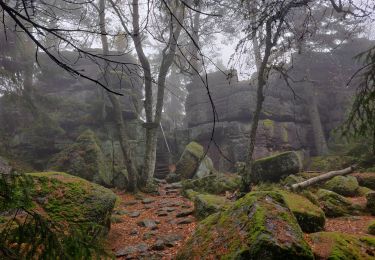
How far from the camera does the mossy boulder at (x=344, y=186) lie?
10038mm

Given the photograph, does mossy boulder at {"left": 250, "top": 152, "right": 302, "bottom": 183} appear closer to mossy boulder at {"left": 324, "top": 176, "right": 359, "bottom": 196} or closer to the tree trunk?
mossy boulder at {"left": 324, "top": 176, "right": 359, "bottom": 196}

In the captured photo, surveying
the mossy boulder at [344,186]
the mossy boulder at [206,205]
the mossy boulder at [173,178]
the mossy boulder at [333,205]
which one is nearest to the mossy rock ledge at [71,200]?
the mossy boulder at [206,205]

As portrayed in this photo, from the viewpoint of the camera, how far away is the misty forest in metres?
3.37

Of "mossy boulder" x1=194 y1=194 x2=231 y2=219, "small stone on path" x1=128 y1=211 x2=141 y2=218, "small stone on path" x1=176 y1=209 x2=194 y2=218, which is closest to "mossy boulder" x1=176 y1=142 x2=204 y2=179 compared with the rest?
"small stone on path" x1=128 y1=211 x2=141 y2=218

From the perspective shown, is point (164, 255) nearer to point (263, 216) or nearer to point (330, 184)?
point (263, 216)

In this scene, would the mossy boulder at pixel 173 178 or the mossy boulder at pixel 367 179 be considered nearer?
the mossy boulder at pixel 367 179

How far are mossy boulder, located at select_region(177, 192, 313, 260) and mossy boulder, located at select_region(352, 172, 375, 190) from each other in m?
7.84

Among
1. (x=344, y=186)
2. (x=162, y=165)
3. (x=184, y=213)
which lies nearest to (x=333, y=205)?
(x=344, y=186)

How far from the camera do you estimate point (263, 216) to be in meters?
4.36

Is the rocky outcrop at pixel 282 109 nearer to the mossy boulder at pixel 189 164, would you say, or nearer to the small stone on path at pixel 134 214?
the mossy boulder at pixel 189 164

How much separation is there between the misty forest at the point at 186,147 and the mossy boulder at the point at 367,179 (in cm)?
5

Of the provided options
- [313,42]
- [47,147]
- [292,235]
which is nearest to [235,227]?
[292,235]

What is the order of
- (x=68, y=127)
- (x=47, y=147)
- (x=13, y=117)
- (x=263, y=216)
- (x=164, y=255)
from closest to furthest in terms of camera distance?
(x=263, y=216), (x=164, y=255), (x=47, y=147), (x=13, y=117), (x=68, y=127)

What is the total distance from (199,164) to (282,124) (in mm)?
9417
